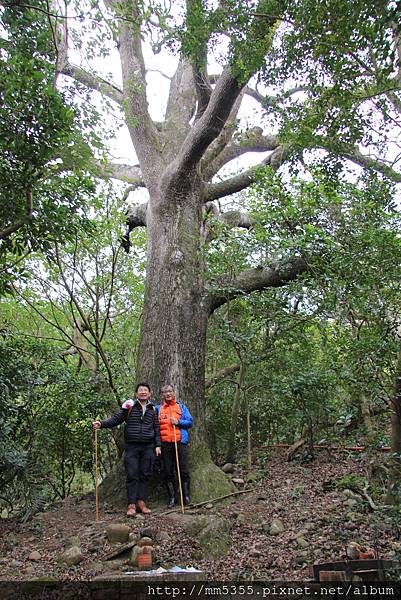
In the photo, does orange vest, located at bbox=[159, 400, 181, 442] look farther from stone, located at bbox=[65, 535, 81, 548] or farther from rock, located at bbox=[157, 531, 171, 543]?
stone, located at bbox=[65, 535, 81, 548]

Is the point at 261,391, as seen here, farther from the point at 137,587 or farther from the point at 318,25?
the point at 318,25

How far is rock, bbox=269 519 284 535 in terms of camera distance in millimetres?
4348

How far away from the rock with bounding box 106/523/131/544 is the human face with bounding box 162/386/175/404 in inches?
57.5

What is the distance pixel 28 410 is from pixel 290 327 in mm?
3675

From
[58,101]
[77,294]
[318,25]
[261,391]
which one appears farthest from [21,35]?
[261,391]

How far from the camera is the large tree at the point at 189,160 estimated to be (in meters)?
4.58

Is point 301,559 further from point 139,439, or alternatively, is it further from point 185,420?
point 139,439

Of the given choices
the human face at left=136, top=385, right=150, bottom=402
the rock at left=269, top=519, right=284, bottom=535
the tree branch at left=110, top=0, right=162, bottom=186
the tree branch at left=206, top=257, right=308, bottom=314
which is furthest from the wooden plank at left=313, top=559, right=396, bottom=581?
the tree branch at left=110, top=0, right=162, bottom=186

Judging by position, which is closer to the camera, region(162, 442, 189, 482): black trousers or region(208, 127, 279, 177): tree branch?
region(162, 442, 189, 482): black trousers

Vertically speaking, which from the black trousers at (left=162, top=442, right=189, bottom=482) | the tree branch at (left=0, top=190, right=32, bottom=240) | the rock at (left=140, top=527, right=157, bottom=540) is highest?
the tree branch at (left=0, top=190, right=32, bottom=240)

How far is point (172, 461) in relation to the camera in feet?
17.4

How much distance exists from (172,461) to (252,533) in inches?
49.3

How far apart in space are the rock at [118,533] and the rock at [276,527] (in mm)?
1332

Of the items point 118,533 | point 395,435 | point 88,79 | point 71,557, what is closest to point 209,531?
point 118,533
